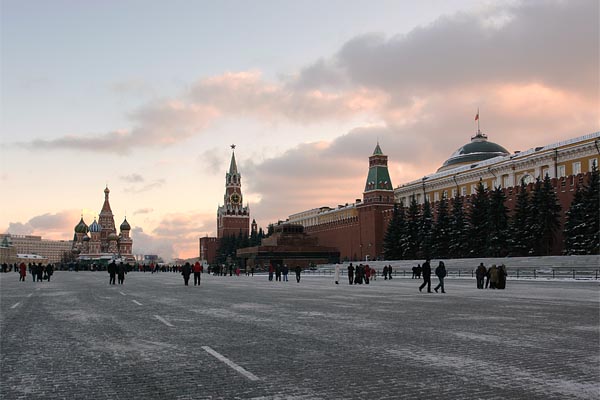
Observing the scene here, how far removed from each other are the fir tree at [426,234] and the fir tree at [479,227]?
6.54 meters

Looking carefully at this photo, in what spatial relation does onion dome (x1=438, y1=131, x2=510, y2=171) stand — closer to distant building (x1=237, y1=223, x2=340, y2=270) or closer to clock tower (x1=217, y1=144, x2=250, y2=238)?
distant building (x1=237, y1=223, x2=340, y2=270)

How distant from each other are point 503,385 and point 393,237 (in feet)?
233

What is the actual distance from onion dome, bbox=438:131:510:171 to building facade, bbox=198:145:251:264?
80.4 metres

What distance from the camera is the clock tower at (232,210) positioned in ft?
554

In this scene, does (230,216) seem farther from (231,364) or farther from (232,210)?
(231,364)

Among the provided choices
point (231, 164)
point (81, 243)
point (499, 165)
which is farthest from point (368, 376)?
point (81, 243)

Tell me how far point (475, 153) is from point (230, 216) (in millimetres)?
89715

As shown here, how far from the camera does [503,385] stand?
5.71 metres

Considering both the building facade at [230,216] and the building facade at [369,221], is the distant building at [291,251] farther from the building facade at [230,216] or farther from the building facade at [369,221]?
the building facade at [230,216]

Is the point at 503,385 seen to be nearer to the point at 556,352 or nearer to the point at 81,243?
the point at 556,352

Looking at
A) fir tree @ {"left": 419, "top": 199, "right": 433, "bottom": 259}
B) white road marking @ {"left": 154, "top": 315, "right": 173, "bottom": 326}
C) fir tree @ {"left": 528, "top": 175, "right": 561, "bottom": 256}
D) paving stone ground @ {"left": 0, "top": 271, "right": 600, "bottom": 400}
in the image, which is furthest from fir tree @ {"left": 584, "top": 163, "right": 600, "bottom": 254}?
white road marking @ {"left": 154, "top": 315, "right": 173, "bottom": 326}

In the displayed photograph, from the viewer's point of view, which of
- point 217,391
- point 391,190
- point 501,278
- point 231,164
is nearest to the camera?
point 217,391

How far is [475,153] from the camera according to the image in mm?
97938

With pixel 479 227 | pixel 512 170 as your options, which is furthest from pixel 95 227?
pixel 479 227
